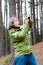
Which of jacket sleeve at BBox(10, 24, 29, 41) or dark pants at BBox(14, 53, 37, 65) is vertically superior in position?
jacket sleeve at BBox(10, 24, 29, 41)

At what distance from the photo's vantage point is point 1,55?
20.2 m

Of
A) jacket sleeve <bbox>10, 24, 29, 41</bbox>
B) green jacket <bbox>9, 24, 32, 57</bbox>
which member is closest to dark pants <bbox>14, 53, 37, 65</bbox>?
green jacket <bbox>9, 24, 32, 57</bbox>

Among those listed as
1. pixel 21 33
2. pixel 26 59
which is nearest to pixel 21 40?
pixel 21 33

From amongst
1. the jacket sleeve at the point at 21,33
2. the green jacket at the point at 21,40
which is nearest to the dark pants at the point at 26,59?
the green jacket at the point at 21,40

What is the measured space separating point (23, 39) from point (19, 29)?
0.24 m

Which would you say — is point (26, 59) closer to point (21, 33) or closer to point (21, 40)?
point (21, 40)

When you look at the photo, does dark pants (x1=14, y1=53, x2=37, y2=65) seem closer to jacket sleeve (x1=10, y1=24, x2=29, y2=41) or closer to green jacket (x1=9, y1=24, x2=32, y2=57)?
green jacket (x1=9, y1=24, x2=32, y2=57)

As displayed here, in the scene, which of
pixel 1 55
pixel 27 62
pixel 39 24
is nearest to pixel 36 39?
pixel 39 24

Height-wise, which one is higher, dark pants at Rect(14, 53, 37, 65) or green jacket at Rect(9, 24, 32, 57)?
green jacket at Rect(9, 24, 32, 57)

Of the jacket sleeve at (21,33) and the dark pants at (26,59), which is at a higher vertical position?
the jacket sleeve at (21,33)

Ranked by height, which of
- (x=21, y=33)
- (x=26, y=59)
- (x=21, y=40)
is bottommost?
(x=26, y=59)

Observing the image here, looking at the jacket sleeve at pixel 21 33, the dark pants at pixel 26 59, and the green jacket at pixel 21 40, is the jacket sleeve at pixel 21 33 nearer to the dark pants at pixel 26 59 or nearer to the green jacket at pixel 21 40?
the green jacket at pixel 21 40

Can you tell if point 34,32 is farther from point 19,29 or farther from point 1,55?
point 19,29

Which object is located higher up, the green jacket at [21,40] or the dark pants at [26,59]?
the green jacket at [21,40]
